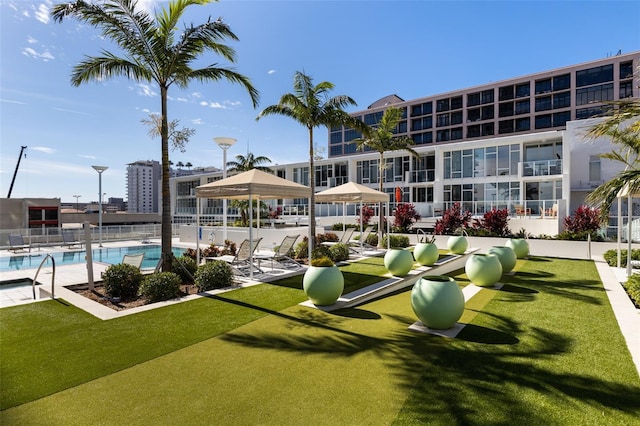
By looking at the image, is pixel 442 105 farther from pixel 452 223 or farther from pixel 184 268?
pixel 184 268

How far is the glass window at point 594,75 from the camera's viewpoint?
1656 inches

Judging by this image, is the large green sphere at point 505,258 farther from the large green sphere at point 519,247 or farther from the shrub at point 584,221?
the shrub at point 584,221

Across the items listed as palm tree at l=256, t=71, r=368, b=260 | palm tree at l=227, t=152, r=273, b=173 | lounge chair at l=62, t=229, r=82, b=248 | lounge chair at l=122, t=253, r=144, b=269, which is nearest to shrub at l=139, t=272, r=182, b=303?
lounge chair at l=122, t=253, r=144, b=269

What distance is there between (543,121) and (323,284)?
175ft

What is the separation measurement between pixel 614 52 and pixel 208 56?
67.7m

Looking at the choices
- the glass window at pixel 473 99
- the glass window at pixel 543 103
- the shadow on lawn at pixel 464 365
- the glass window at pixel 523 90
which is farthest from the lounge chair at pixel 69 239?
the glass window at pixel 543 103

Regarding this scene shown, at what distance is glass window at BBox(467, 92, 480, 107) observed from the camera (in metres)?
52.4

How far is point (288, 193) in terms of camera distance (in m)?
10.7

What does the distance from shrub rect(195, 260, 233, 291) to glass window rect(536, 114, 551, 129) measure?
175 ft

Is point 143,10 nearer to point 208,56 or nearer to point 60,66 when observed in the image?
point 208,56

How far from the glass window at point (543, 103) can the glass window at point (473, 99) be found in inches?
317

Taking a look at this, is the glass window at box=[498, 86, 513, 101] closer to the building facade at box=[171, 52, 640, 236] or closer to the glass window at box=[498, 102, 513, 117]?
the building facade at box=[171, 52, 640, 236]

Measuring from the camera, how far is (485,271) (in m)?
9.03

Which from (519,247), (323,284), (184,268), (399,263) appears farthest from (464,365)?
(519,247)
